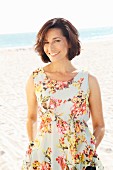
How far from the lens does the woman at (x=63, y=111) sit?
2.23 m

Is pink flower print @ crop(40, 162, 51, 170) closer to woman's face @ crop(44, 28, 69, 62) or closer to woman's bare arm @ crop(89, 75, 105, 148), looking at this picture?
woman's bare arm @ crop(89, 75, 105, 148)

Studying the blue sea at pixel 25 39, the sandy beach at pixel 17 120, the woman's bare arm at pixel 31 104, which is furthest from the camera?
the blue sea at pixel 25 39

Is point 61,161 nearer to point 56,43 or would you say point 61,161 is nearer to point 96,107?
point 96,107

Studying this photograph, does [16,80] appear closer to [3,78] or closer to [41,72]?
[3,78]

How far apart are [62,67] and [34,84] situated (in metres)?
0.19

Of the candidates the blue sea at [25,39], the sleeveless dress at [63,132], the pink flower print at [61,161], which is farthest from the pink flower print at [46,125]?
the blue sea at [25,39]

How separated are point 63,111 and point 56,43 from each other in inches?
15.3

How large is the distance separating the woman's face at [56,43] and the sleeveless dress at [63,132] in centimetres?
15

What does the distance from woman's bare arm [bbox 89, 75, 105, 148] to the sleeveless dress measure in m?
0.03

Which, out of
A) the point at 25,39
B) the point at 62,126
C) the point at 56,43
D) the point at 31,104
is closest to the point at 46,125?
the point at 62,126

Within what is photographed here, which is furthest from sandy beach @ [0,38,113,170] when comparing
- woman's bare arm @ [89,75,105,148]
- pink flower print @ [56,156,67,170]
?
pink flower print @ [56,156,67,170]

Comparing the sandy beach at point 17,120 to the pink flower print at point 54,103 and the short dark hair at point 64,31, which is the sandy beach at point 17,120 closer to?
the short dark hair at point 64,31

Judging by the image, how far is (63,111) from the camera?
2236 millimetres

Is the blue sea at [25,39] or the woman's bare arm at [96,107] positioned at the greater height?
the blue sea at [25,39]
